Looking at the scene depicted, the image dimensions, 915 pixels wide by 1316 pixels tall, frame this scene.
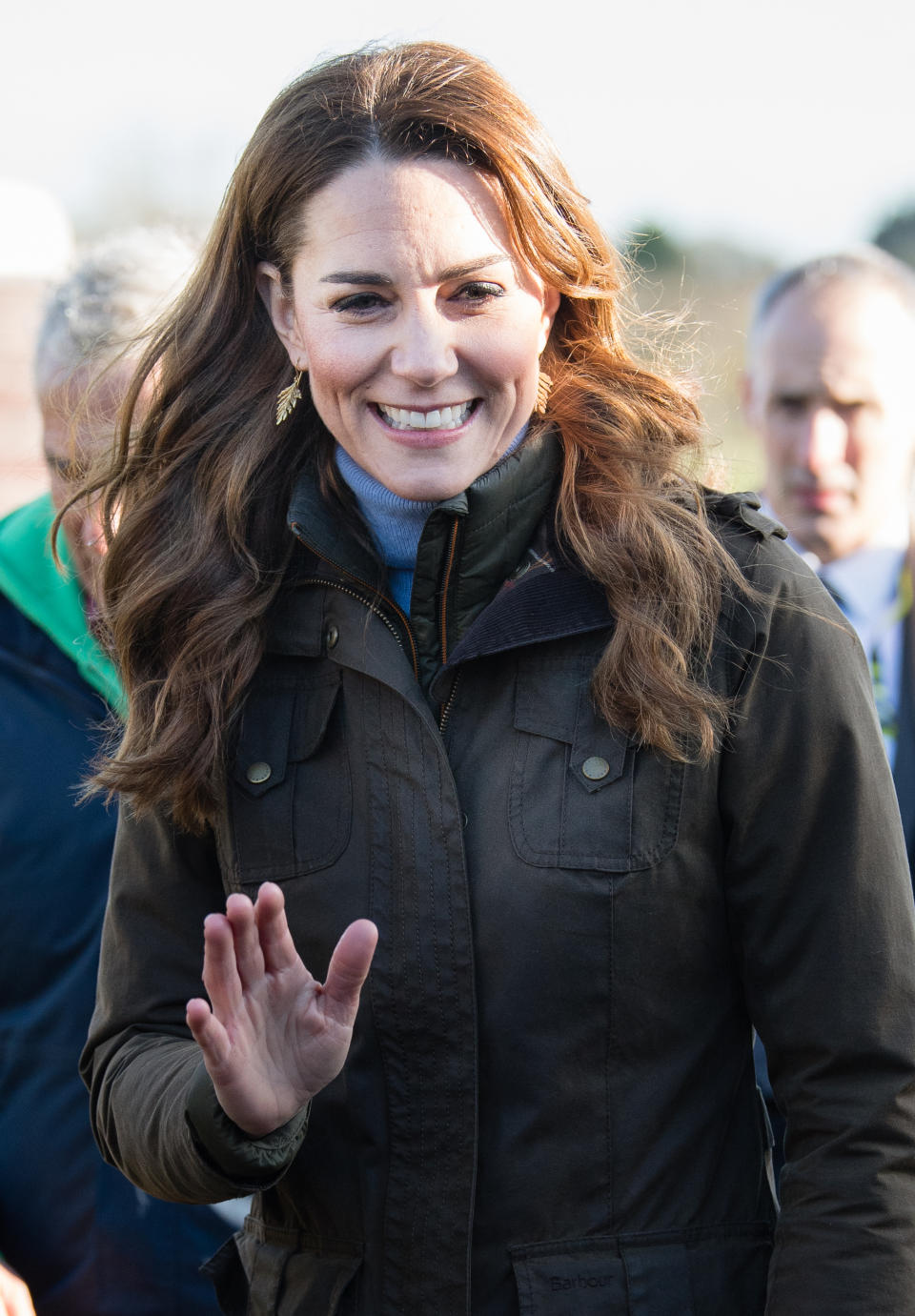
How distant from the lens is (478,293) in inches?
85.5

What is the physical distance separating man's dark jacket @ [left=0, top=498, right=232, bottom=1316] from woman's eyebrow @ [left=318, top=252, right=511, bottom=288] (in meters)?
0.97

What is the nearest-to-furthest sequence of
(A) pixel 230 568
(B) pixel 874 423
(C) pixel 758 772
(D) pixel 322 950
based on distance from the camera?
(C) pixel 758 772, (D) pixel 322 950, (A) pixel 230 568, (B) pixel 874 423

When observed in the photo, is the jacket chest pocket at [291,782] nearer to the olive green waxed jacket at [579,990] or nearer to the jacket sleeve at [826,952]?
the olive green waxed jacket at [579,990]

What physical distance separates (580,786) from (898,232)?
90.6ft

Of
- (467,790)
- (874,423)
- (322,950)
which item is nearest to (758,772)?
(467,790)

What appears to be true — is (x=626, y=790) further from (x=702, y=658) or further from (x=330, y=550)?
(x=330, y=550)

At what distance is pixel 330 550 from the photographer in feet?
7.37

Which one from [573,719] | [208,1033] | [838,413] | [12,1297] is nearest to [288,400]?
[573,719]

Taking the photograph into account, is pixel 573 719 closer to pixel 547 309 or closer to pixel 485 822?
pixel 485 822

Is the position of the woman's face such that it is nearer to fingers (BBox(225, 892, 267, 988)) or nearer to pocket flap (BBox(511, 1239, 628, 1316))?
fingers (BBox(225, 892, 267, 988))

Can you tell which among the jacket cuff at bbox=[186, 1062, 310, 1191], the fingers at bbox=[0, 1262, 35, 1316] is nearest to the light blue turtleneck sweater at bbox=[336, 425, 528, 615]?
the jacket cuff at bbox=[186, 1062, 310, 1191]

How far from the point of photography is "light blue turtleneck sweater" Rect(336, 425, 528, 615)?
88.8 inches

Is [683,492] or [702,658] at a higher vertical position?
[683,492]

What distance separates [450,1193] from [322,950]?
35 cm
